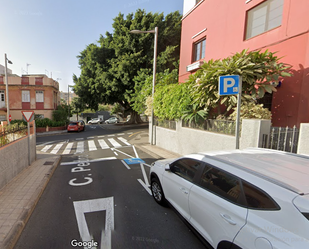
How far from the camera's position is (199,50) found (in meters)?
12.0

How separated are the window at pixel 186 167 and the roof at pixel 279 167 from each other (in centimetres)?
42

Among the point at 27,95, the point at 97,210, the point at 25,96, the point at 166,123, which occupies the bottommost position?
the point at 97,210

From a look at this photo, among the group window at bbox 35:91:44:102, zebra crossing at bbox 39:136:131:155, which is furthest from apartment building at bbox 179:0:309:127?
window at bbox 35:91:44:102

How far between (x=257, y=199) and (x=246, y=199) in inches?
5.2

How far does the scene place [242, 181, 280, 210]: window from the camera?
1798mm

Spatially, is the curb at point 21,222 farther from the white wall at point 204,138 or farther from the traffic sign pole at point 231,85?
the white wall at point 204,138

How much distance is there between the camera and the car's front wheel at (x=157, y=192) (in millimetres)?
3951

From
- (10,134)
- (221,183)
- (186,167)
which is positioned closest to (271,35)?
(186,167)

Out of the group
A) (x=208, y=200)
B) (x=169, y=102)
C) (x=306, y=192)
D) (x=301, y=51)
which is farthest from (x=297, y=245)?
(x=169, y=102)

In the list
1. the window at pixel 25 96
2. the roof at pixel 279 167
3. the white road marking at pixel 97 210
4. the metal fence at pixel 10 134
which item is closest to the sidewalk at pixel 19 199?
the white road marking at pixel 97 210

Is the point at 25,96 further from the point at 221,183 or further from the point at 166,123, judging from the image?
the point at 221,183

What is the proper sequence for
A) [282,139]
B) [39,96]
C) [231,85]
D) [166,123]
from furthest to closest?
[39,96] → [166,123] → [282,139] → [231,85]

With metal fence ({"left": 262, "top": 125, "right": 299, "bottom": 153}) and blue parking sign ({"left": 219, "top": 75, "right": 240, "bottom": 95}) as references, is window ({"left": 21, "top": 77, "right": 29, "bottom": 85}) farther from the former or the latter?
metal fence ({"left": 262, "top": 125, "right": 299, "bottom": 153})

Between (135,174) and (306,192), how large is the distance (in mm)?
5365
